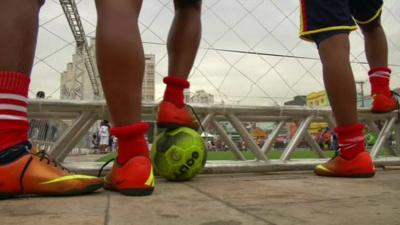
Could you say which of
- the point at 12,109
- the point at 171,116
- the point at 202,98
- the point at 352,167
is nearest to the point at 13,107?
the point at 12,109

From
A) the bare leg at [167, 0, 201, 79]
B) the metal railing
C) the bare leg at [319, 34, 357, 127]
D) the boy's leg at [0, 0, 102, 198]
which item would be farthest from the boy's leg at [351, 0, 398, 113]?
the boy's leg at [0, 0, 102, 198]

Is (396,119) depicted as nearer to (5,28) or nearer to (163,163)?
(163,163)

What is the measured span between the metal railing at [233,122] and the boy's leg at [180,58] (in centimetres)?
45

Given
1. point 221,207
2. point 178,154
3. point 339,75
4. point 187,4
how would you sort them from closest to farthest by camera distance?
point 221,207 → point 178,154 → point 187,4 → point 339,75

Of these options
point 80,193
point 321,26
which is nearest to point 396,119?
point 321,26

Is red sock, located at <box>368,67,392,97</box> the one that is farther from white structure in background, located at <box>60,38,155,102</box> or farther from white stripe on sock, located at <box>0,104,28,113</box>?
white stripe on sock, located at <box>0,104,28,113</box>

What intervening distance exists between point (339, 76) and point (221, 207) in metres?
1.36

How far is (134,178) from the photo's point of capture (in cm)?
167

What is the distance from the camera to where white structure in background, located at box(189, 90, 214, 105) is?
2.98 meters

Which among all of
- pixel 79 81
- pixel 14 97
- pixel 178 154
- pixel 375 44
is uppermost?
pixel 375 44

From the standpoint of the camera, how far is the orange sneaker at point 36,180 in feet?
5.17

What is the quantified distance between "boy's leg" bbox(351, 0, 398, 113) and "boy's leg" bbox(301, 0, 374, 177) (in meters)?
0.58

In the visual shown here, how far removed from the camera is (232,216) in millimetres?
1226

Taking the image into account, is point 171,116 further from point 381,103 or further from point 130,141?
point 381,103
